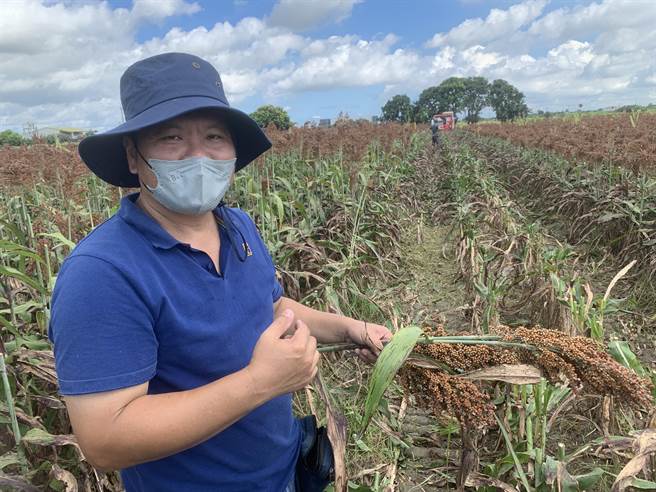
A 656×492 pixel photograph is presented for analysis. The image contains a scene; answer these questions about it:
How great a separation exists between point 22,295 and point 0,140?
1578 centimetres

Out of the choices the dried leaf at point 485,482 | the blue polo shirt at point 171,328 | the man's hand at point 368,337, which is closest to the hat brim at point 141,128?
the blue polo shirt at point 171,328

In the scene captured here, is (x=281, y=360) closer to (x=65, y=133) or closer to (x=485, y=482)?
(x=485, y=482)

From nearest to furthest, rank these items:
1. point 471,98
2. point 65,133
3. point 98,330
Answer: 1. point 98,330
2. point 65,133
3. point 471,98

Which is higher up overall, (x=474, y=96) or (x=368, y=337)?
(x=474, y=96)

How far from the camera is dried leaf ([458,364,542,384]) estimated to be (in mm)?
1312

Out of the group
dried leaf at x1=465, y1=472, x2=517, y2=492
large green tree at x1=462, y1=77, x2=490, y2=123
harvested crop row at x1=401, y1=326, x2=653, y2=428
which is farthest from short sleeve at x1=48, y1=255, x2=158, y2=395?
large green tree at x1=462, y1=77, x2=490, y2=123

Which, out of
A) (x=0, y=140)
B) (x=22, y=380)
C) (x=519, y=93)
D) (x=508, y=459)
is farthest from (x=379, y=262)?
(x=519, y=93)

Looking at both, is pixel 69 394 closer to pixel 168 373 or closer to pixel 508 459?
pixel 168 373

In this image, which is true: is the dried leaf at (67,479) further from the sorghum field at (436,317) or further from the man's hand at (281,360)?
the man's hand at (281,360)

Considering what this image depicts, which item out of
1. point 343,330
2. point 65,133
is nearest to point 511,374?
point 343,330

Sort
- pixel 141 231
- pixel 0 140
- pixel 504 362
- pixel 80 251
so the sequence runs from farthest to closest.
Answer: pixel 0 140
pixel 504 362
pixel 141 231
pixel 80 251

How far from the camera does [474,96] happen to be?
248 ft

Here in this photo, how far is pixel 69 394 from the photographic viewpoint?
949 millimetres

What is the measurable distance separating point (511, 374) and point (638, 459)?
→ 75cm
